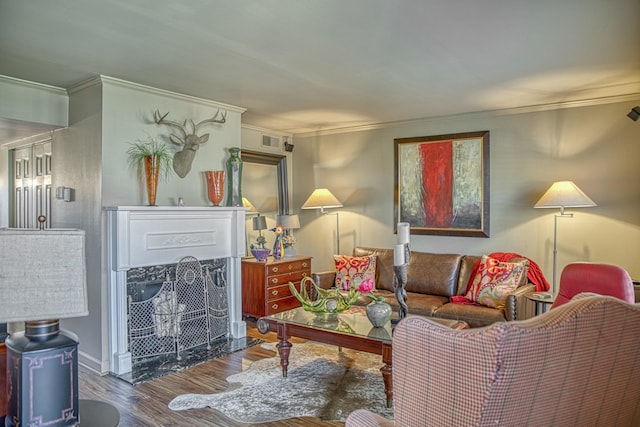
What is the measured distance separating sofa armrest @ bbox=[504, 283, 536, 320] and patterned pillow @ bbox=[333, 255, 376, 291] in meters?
1.61

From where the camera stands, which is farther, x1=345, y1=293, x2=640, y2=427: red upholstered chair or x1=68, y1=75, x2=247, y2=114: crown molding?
x1=68, y1=75, x2=247, y2=114: crown molding

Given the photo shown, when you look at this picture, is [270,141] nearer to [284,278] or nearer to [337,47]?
[284,278]

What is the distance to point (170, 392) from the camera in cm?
317

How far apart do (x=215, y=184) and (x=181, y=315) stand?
133cm

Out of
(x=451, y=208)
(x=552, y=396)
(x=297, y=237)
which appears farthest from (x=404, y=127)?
(x=552, y=396)

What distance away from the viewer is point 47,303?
1.14m

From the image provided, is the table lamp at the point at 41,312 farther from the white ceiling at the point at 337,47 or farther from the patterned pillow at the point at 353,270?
the patterned pillow at the point at 353,270

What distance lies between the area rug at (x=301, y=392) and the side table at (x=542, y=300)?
1.47m

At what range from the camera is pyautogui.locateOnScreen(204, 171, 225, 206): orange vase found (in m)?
4.30

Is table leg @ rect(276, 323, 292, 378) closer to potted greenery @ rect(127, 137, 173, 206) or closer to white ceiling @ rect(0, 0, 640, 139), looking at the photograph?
potted greenery @ rect(127, 137, 173, 206)

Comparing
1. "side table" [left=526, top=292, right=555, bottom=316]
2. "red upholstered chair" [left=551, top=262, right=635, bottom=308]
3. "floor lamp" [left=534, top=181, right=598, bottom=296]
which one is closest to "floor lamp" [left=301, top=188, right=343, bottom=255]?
"floor lamp" [left=534, top=181, right=598, bottom=296]

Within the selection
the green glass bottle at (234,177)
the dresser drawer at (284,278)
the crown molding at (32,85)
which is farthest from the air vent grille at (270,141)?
the crown molding at (32,85)

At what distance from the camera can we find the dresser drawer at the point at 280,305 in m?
4.98

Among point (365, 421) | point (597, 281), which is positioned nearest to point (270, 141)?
point (597, 281)
